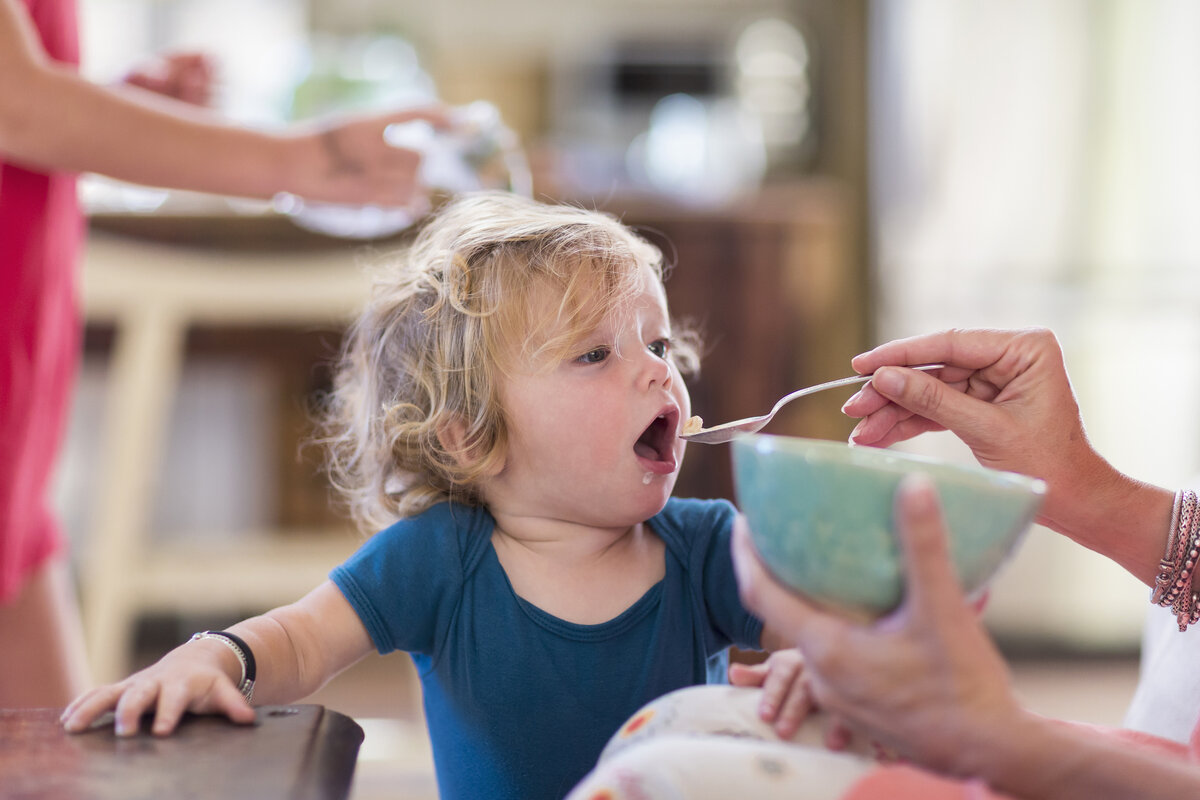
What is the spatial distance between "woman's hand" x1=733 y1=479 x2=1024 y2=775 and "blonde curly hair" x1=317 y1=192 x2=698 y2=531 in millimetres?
411

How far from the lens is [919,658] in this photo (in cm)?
60

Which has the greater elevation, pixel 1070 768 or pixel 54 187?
pixel 54 187

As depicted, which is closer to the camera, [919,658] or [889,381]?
[919,658]

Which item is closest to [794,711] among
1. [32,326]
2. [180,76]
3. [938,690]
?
[938,690]

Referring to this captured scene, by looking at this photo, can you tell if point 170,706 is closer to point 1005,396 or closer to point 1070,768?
point 1070,768

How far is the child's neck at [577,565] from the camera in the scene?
0.97m

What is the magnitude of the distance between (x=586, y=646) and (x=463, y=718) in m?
0.13

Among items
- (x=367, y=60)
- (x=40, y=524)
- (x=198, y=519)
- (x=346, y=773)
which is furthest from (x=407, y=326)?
(x=367, y=60)

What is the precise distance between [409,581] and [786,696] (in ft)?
1.16

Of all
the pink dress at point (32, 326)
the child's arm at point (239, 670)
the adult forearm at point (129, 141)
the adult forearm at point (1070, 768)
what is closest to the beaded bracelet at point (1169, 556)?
the adult forearm at point (1070, 768)

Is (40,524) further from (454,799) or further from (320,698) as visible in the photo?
(320,698)

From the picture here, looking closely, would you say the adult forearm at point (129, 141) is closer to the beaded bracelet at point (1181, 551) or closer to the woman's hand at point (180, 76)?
the woman's hand at point (180, 76)

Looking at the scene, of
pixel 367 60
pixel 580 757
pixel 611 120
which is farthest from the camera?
pixel 611 120

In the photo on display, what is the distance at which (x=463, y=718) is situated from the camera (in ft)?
3.15
